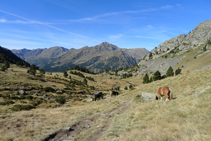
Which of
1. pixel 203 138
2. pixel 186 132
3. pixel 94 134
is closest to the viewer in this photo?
pixel 203 138

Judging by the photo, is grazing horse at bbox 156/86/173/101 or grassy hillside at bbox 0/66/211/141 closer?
grassy hillside at bbox 0/66/211/141

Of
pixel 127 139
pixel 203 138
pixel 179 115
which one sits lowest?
pixel 127 139

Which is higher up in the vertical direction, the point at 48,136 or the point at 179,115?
the point at 179,115

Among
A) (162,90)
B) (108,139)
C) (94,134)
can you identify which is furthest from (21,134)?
(162,90)

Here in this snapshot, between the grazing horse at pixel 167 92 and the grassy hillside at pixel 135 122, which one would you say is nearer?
the grassy hillside at pixel 135 122

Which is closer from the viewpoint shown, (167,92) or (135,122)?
(135,122)

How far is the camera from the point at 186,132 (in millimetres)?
5762

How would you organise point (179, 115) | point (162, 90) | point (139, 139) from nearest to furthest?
point (139, 139), point (179, 115), point (162, 90)

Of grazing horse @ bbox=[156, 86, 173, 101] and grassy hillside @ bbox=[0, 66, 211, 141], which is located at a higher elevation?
grazing horse @ bbox=[156, 86, 173, 101]

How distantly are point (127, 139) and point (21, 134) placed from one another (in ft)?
33.5

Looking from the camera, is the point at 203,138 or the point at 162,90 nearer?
the point at 203,138

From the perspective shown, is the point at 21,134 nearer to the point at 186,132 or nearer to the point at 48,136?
the point at 48,136

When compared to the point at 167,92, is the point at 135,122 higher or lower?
lower

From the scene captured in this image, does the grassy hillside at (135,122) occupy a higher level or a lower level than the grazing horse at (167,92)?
lower
